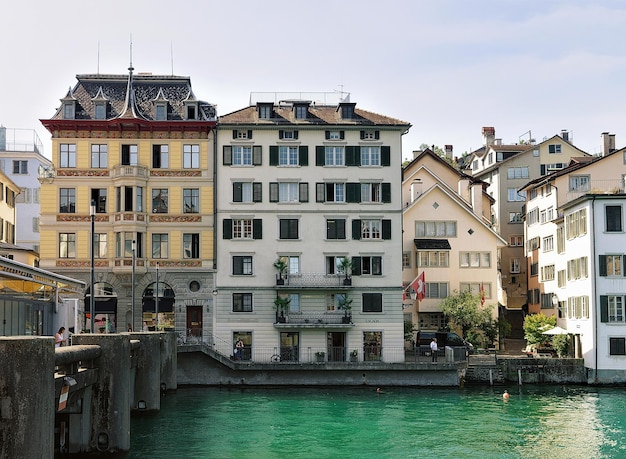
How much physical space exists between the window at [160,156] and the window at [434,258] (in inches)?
875

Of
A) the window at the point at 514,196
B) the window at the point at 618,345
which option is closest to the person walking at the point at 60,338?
the window at the point at 618,345

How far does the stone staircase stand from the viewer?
6156 cm

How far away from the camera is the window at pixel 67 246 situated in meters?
64.6

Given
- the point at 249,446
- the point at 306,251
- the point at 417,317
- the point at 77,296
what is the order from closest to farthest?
the point at 249,446 → the point at 77,296 → the point at 306,251 → the point at 417,317

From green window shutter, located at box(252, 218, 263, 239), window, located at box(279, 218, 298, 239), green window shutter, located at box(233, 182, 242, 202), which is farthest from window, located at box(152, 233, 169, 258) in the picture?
window, located at box(279, 218, 298, 239)

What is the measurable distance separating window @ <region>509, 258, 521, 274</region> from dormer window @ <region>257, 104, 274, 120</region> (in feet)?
108

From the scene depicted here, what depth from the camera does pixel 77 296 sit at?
5100 centimetres

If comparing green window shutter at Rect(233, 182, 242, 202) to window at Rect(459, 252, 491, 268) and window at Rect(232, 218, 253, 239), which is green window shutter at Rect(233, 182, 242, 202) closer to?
window at Rect(232, 218, 253, 239)

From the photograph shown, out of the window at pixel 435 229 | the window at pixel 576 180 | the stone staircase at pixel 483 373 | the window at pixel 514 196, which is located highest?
the window at pixel 514 196

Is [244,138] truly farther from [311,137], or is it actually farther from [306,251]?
[306,251]

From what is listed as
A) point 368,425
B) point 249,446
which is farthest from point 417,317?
point 249,446

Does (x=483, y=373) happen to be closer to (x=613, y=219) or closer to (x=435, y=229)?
(x=613, y=219)

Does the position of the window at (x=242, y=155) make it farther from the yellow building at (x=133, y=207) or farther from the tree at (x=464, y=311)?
the tree at (x=464, y=311)

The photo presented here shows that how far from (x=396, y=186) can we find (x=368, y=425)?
26.0 m
